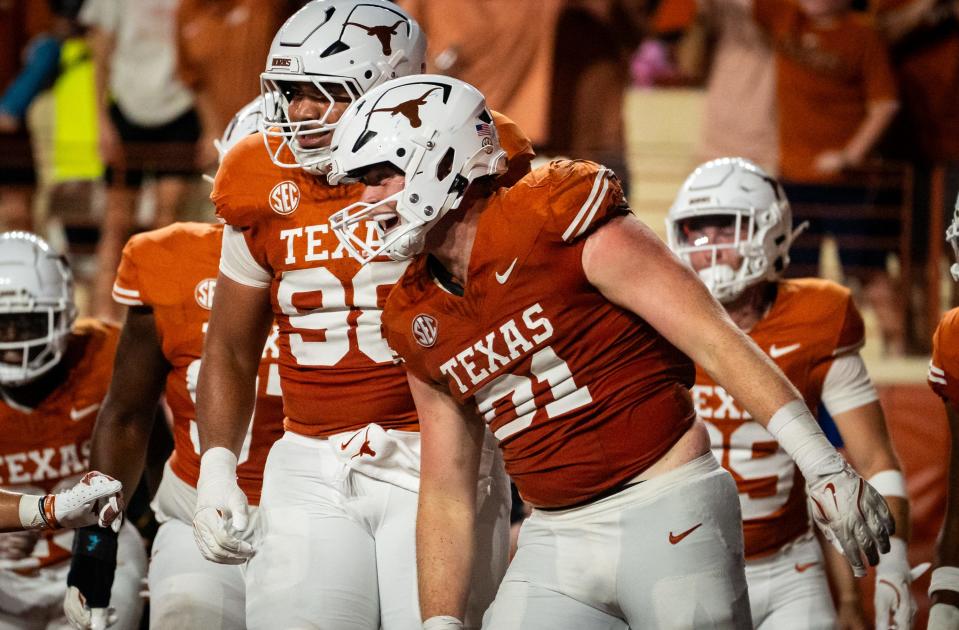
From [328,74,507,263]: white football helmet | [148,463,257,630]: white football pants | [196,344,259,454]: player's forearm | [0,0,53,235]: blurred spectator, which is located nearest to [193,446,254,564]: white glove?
[196,344,259,454]: player's forearm

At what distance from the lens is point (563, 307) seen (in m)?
2.98

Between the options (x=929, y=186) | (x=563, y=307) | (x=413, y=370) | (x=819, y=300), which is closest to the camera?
(x=563, y=307)

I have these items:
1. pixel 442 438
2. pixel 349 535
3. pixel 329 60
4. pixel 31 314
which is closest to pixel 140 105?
pixel 31 314

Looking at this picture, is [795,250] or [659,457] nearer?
[659,457]

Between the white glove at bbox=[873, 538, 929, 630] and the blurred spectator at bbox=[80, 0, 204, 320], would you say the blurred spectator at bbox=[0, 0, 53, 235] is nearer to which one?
the blurred spectator at bbox=[80, 0, 204, 320]

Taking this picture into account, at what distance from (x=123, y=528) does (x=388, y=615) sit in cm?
167

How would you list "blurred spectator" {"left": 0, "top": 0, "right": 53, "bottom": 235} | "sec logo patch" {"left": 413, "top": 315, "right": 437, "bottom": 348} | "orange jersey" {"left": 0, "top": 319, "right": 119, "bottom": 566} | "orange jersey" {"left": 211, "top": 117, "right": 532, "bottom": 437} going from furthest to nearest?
"blurred spectator" {"left": 0, "top": 0, "right": 53, "bottom": 235}
"orange jersey" {"left": 0, "top": 319, "right": 119, "bottom": 566}
"orange jersey" {"left": 211, "top": 117, "right": 532, "bottom": 437}
"sec logo patch" {"left": 413, "top": 315, "right": 437, "bottom": 348}

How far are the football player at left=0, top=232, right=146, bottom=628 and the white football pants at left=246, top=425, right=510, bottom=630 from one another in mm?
1335

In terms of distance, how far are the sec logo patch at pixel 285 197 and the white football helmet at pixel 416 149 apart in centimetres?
35

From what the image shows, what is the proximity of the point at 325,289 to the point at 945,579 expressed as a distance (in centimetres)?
180

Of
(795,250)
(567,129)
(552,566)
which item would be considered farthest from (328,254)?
(795,250)

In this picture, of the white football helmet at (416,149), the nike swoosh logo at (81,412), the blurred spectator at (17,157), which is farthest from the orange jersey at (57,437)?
the blurred spectator at (17,157)

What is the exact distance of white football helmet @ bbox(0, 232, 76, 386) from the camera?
4.61m

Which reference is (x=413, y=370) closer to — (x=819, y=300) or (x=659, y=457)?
(x=659, y=457)
